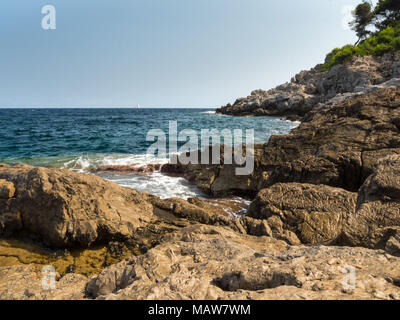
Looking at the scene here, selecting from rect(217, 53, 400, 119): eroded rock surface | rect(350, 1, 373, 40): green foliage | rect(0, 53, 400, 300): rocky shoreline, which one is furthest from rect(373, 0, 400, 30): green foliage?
rect(0, 53, 400, 300): rocky shoreline

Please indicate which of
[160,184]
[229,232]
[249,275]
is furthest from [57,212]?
[160,184]

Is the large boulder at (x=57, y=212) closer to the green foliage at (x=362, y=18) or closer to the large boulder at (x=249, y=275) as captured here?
the large boulder at (x=249, y=275)

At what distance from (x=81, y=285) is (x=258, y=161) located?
7.65 metres

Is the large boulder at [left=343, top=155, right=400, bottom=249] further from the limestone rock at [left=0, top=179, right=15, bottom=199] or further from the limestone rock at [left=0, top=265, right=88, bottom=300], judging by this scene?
the limestone rock at [left=0, top=179, right=15, bottom=199]

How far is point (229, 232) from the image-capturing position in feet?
14.2

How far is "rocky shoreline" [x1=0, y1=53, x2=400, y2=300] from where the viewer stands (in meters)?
2.15

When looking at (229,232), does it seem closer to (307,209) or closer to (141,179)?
(307,209)

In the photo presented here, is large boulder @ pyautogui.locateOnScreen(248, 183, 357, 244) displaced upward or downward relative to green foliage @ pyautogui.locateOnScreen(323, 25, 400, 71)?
downward

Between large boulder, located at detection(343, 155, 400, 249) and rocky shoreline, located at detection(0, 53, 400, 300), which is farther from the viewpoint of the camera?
large boulder, located at detection(343, 155, 400, 249)

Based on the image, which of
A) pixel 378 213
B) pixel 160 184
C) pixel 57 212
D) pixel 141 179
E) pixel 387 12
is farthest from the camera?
pixel 387 12

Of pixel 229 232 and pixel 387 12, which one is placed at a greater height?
pixel 387 12

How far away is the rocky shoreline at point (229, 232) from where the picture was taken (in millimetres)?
2154

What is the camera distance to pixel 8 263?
3.75 metres
